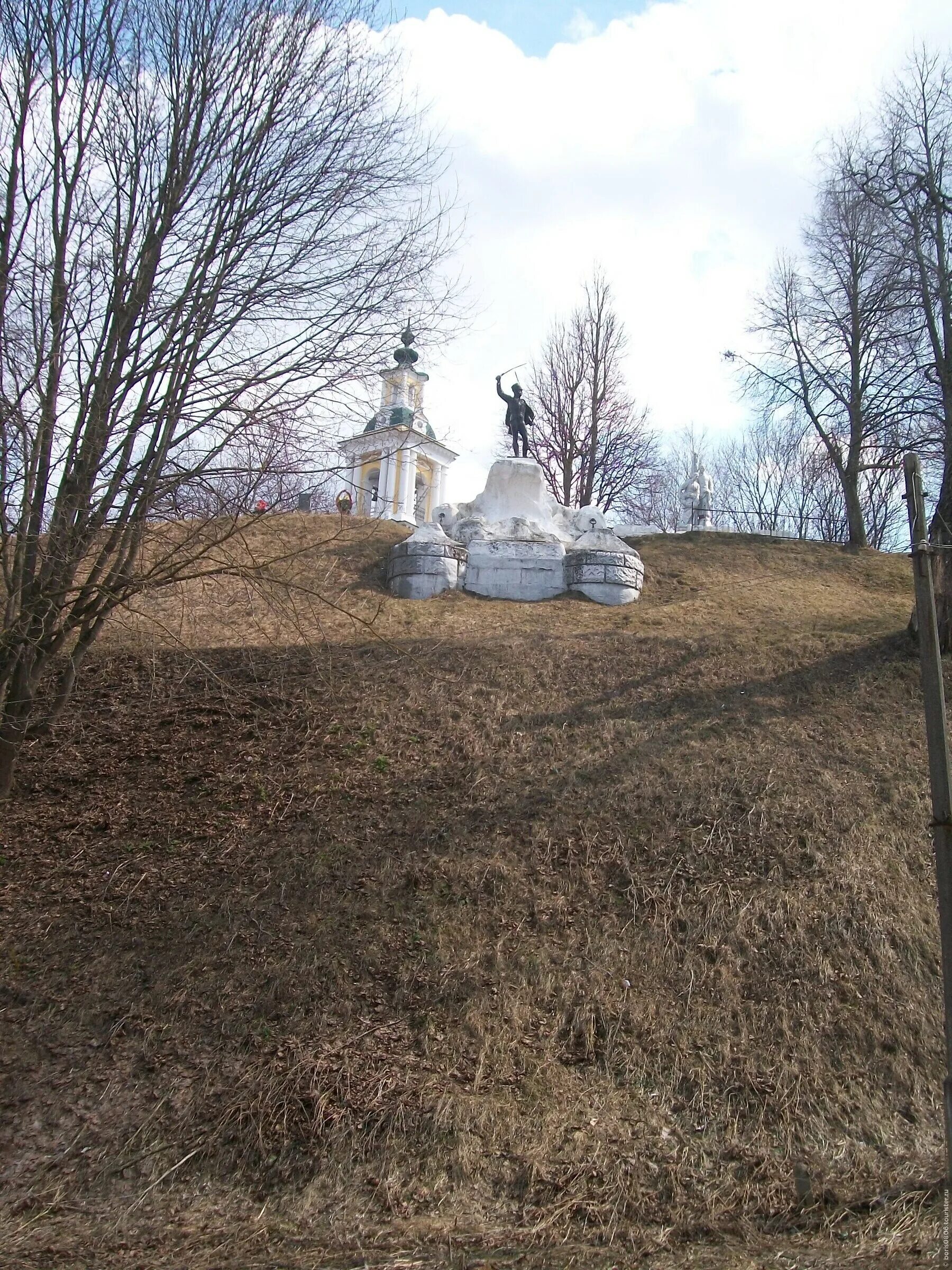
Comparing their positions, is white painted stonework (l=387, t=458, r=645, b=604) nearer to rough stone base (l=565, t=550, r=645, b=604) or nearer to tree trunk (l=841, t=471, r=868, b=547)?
rough stone base (l=565, t=550, r=645, b=604)

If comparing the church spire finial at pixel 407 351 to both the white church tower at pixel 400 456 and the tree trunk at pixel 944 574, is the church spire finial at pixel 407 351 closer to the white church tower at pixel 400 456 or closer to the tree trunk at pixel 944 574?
the white church tower at pixel 400 456

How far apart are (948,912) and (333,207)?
6.53 meters

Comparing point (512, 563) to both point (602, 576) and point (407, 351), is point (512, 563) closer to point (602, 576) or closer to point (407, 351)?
point (602, 576)

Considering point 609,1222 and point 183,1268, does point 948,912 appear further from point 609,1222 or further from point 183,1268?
point 183,1268

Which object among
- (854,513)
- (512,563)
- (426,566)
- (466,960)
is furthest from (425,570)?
(854,513)

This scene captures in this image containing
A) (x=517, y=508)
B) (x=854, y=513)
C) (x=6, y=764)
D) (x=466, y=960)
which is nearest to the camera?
(x=466, y=960)

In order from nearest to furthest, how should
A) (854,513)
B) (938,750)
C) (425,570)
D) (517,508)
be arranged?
1. (938,750)
2. (425,570)
3. (517,508)
4. (854,513)

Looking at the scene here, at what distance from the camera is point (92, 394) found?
6746mm

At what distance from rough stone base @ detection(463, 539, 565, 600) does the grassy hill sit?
3.60m

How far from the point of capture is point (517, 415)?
55.9 ft

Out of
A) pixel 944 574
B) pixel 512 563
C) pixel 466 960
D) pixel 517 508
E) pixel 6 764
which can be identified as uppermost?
pixel 517 508

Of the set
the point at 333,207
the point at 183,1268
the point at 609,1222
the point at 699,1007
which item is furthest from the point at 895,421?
the point at 183,1268

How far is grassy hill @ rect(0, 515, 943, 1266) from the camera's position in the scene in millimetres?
4668

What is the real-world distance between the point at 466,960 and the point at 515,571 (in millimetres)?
8658
